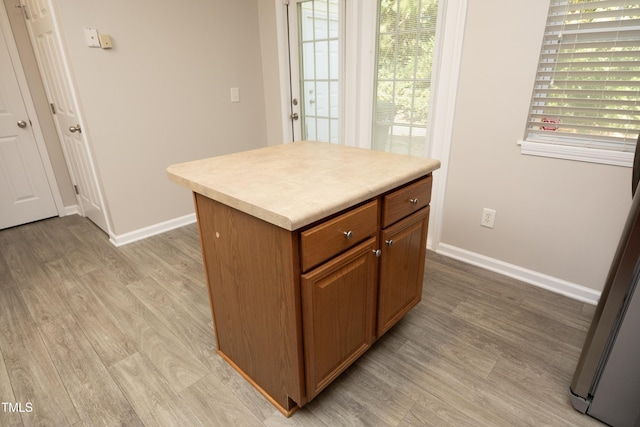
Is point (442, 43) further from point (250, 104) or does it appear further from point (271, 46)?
point (250, 104)

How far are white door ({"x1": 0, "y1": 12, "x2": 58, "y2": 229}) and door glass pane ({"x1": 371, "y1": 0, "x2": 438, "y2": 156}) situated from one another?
2.94m

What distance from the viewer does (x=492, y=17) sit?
1.93 m

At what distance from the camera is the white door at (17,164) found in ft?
9.32

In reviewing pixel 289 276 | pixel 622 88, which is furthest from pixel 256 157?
pixel 622 88

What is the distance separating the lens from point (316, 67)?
2.98 meters

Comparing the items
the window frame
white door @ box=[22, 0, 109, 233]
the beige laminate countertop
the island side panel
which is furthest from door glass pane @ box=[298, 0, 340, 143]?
the island side panel

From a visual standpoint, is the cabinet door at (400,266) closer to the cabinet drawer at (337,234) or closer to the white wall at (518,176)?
the cabinet drawer at (337,234)

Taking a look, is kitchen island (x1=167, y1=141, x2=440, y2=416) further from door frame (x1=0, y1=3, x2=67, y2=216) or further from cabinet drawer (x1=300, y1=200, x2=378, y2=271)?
door frame (x1=0, y1=3, x2=67, y2=216)

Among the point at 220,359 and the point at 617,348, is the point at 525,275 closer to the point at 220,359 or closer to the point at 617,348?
the point at 617,348

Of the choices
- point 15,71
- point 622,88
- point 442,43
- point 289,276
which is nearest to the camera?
point 289,276

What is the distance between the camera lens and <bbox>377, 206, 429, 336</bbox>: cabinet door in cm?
145

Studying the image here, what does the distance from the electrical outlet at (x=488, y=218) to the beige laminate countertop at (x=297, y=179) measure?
93 cm

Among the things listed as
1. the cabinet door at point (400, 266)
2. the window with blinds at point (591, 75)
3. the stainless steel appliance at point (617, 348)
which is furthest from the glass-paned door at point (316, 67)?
the stainless steel appliance at point (617, 348)

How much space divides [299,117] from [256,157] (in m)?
1.76
